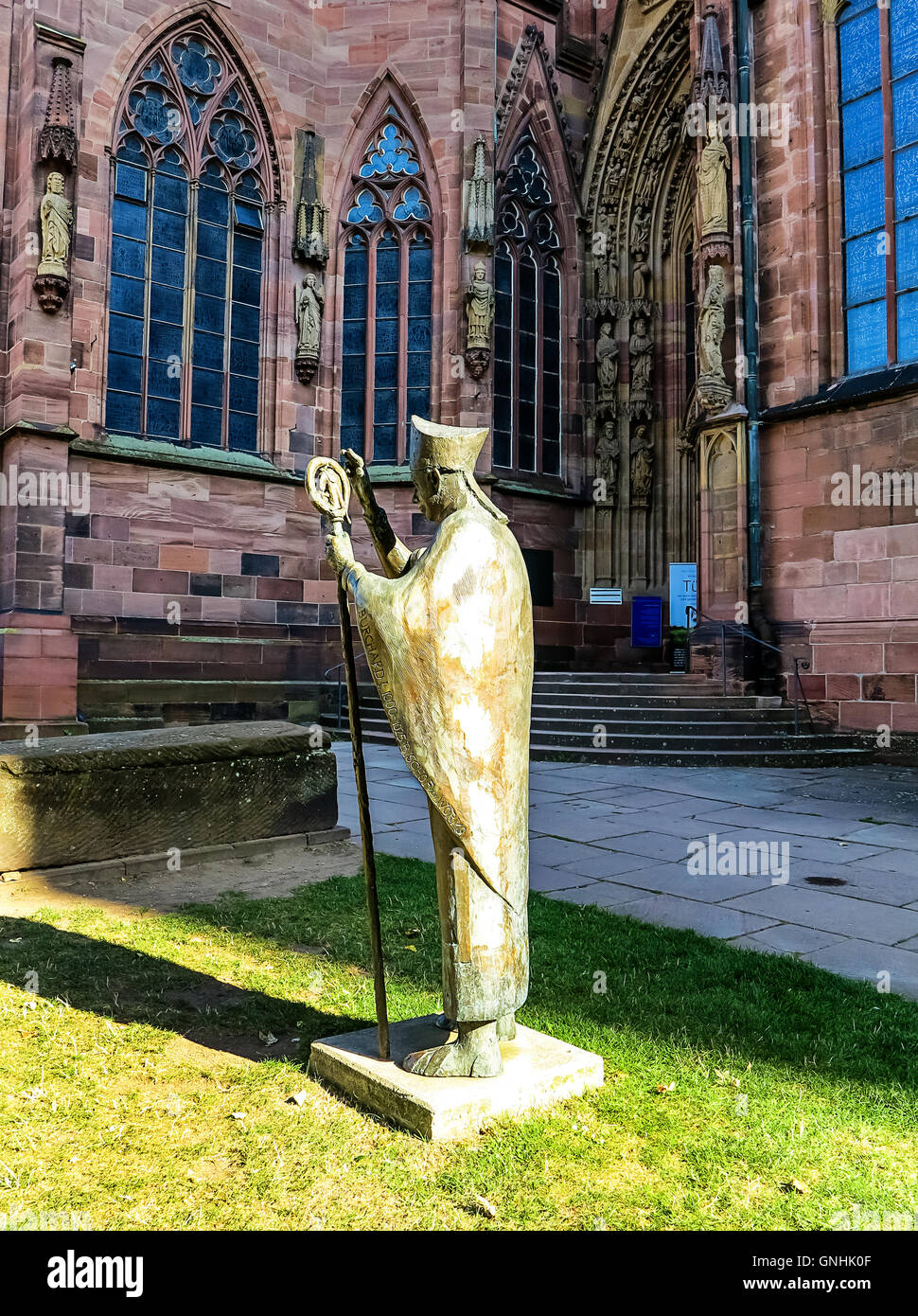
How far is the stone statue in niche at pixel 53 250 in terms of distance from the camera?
40.5 feet

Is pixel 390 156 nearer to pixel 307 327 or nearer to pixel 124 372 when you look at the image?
pixel 307 327

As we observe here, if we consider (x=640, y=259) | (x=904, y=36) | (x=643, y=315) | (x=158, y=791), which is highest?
(x=904, y=36)

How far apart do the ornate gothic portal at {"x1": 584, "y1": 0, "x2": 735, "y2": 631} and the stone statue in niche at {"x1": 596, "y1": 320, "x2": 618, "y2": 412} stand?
0.05ft

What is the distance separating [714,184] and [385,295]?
536cm

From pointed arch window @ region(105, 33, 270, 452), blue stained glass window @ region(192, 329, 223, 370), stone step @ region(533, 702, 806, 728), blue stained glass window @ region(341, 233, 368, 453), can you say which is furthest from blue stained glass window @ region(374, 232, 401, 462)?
stone step @ region(533, 702, 806, 728)

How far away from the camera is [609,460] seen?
57.4ft

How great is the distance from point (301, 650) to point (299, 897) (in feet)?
32.0

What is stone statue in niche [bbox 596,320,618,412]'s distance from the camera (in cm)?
1753

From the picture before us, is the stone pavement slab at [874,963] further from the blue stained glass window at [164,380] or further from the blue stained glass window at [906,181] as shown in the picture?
the blue stained glass window at [164,380]

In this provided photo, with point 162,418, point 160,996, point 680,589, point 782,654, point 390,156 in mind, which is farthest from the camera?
point 680,589

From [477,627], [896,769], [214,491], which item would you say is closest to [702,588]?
[896,769]

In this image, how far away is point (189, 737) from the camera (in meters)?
6.63

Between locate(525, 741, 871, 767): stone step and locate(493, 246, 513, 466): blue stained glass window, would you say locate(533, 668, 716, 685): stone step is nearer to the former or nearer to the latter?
locate(525, 741, 871, 767): stone step

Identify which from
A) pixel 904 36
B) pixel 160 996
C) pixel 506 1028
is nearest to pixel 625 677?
pixel 904 36
